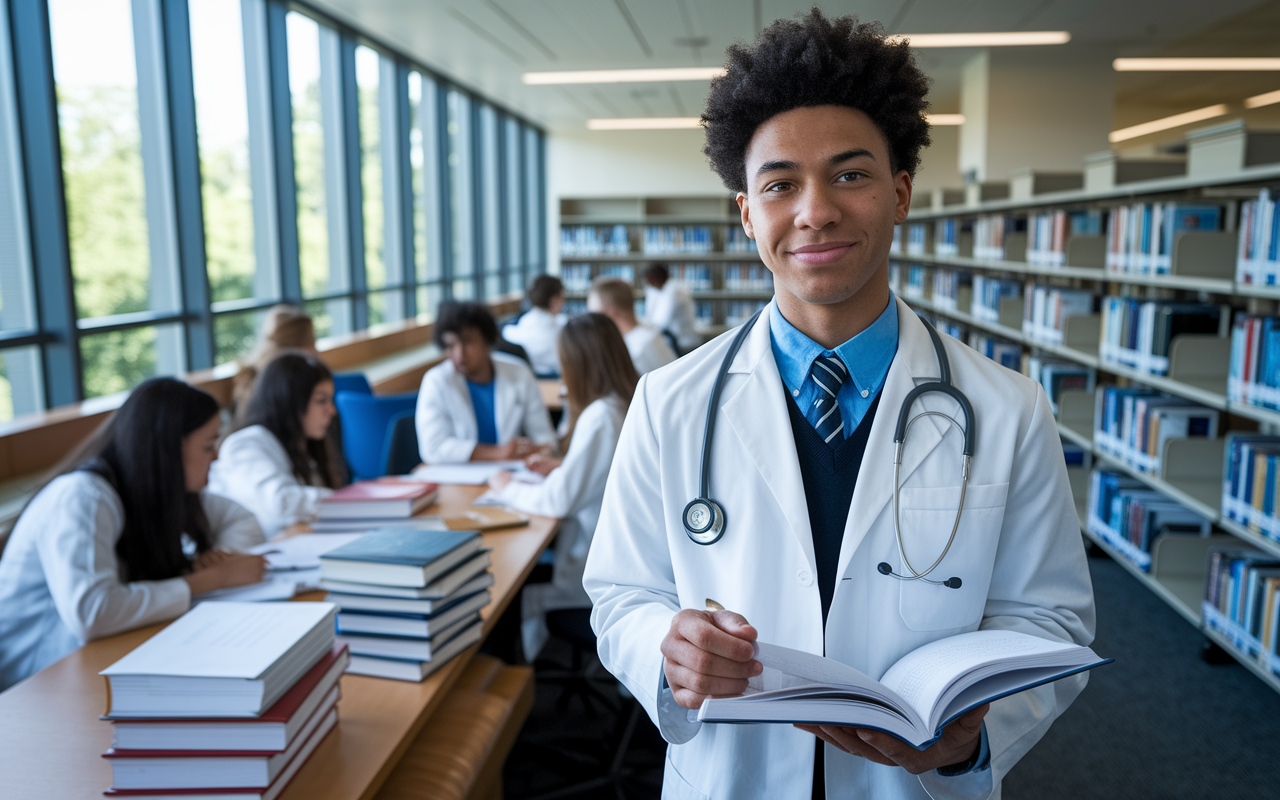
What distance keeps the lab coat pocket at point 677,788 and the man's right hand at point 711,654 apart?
267 millimetres

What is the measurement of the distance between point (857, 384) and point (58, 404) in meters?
4.02

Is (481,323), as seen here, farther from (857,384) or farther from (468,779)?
(857,384)

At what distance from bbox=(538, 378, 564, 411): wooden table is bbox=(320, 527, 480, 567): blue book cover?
2.79 m

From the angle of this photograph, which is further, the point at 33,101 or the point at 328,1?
the point at 328,1

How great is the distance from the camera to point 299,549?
2.24 meters

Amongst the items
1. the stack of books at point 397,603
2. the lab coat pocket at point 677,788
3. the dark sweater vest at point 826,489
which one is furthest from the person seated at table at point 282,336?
the dark sweater vest at point 826,489

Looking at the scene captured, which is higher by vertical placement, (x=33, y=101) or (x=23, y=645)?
(x=33, y=101)

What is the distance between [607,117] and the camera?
1118 cm

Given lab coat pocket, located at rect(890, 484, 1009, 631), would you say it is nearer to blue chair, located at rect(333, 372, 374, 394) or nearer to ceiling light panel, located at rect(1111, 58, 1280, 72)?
blue chair, located at rect(333, 372, 374, 394)

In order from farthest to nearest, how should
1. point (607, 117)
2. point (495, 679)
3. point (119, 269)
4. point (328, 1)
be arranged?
point (607, 117)
point (328, 1)
point (119, 269)
point (495, 679)

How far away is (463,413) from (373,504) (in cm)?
126

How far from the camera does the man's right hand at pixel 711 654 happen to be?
0.91 metres

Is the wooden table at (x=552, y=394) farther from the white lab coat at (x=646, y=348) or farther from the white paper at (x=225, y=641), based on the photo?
the white paper at (x=225, y=641)

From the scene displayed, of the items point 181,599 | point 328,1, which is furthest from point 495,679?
point 328,1
